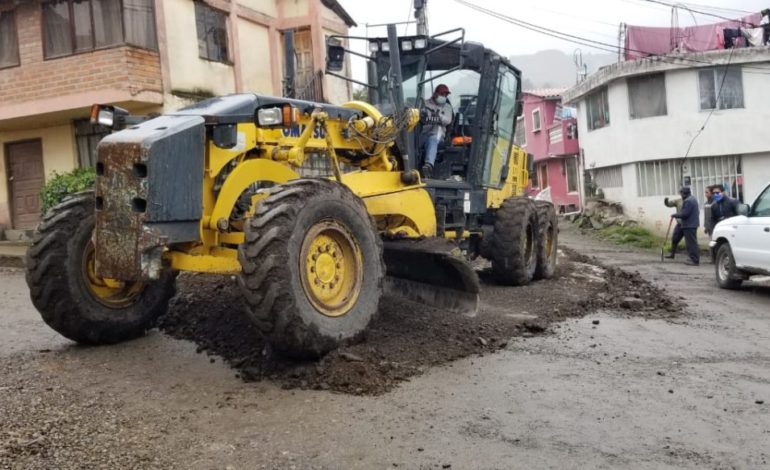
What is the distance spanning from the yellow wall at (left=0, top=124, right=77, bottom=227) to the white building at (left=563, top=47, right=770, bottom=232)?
16901mm

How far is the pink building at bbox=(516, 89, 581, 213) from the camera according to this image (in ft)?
104

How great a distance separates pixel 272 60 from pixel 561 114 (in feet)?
61.6

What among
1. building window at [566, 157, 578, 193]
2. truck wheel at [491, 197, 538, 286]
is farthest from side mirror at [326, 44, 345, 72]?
building window at [566, 157, 578, 193]

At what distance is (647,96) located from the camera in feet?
77.5

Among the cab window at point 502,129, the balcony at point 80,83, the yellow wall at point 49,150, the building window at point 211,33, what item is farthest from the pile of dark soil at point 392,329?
the building window at point 211,33

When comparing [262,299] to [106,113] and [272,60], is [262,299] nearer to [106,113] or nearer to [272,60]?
[106,113]

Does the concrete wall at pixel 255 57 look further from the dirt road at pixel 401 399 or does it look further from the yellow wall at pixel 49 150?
the dirt road at pixel 401 399

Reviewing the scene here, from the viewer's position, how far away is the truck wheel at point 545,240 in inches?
415

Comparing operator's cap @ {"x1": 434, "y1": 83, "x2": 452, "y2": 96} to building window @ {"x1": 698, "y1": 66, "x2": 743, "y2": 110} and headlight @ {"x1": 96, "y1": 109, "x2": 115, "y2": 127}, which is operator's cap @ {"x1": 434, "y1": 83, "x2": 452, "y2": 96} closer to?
headlight @ {"x1": 96, "y1": 109, "x2": 115, "y2": 127}

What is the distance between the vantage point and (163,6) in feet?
53.3

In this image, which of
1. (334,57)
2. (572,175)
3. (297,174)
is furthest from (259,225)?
(572,175)

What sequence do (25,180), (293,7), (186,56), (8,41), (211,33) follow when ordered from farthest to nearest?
(293,7)
(211,33)
(25,180)
(186,56)
(8,41)

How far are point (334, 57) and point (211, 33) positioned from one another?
1176 cm

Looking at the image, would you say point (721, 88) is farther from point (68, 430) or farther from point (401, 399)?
point (68, 430)
